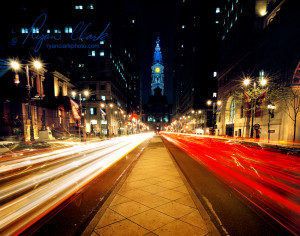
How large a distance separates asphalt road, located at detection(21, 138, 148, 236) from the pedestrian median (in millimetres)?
312

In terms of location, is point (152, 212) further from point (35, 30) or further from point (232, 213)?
point (35, 30)

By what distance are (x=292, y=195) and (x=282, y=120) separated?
2345cm

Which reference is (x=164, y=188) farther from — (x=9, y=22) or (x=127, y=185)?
(x=9, y=22)

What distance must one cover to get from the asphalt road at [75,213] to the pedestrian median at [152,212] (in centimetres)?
31

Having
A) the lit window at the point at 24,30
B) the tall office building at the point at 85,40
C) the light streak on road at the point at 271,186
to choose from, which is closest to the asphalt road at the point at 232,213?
the light streak on road at the point at 271,186

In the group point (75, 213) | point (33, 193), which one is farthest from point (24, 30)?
point (75, 213)

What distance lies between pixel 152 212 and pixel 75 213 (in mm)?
2175

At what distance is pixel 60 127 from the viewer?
29.4 meters

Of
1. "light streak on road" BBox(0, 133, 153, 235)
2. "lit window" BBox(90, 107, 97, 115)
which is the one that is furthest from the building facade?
"lit window" BBox(90, 107, 97, 115)

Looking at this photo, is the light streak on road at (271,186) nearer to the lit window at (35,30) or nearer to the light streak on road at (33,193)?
the light streak on road at (33,193)

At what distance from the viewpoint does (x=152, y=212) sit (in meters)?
3.91

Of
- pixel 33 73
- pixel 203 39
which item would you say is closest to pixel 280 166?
pixel 33 73

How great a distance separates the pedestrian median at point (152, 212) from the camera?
3.19 m

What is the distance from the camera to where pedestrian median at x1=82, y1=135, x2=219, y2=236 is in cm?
319
